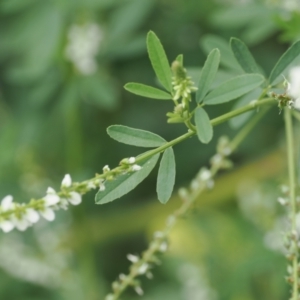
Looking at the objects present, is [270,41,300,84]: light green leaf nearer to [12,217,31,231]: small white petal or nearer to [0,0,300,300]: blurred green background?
[12,217,31,231]: small white petal

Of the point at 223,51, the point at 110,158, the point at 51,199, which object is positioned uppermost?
the point at 110,158

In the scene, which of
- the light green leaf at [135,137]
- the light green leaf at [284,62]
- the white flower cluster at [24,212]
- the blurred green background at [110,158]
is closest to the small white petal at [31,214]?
the white flower cluster at [24,212]

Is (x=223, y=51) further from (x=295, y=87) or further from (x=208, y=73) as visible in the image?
(x=295, y=87)

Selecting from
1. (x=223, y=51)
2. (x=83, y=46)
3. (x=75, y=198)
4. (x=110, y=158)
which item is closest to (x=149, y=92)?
(x=75, y=198)

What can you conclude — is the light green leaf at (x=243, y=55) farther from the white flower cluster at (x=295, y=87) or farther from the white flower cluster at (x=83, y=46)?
the white flower cluster at (x=83, y=46)

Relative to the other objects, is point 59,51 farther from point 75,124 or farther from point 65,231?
point 65,231

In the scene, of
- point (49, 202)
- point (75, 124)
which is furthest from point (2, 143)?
point (49, 202)
